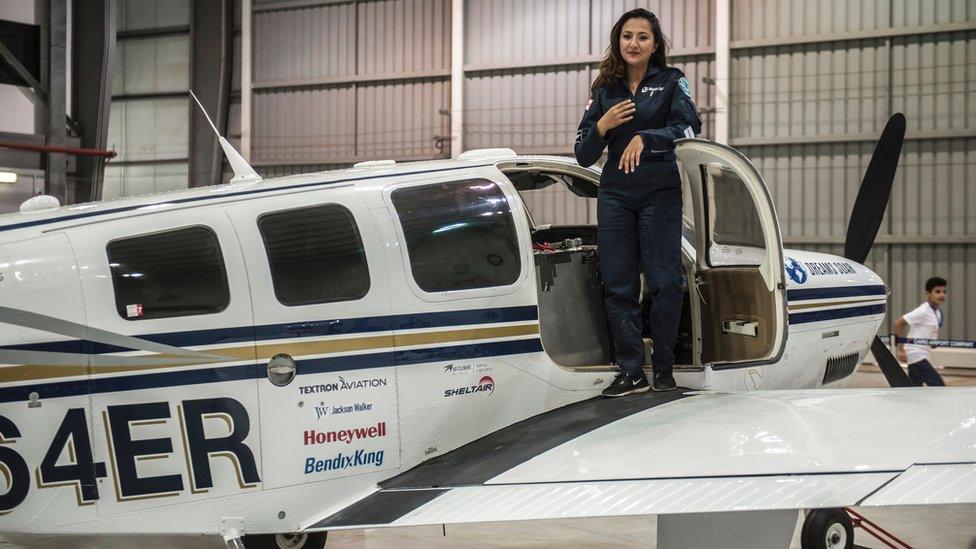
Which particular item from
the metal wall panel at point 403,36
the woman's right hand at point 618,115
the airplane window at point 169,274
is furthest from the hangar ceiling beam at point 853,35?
the airplane window at point 169,274

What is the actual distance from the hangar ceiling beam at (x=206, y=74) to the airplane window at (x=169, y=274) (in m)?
18.6

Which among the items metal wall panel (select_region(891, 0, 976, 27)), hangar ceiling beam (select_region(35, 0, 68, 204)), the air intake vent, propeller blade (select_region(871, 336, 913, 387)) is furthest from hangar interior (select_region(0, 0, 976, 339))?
the air intake vent

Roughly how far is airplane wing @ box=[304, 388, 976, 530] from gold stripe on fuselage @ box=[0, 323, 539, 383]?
48cm

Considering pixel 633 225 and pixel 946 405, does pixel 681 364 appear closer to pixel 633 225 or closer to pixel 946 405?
pixel 633 225

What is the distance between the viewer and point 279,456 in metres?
4.10

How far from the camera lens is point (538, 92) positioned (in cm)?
1877

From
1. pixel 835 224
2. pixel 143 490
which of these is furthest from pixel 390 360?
pixel 835 224

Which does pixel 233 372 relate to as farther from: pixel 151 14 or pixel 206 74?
pixel 151 14

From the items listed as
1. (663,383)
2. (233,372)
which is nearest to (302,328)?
(233,372)

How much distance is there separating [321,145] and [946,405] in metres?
17.7

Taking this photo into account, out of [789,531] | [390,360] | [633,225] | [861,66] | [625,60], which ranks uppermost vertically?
[861,66]

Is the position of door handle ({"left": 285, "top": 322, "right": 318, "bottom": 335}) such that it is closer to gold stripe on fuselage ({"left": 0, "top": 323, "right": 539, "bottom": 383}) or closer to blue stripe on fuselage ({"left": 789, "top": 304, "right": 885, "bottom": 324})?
gold stripe on fuselage ({"left": 0, "top": 323, "right": 539, "bottom": 383})

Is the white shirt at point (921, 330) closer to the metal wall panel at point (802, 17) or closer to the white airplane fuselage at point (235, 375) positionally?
the white airplane fuselage at point (235, 375)

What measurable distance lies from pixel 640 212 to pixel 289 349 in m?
1.90
